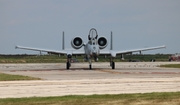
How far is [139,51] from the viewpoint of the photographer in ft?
177

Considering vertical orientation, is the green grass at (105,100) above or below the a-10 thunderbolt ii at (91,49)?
below

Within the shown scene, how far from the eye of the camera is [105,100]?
16719 millimetres

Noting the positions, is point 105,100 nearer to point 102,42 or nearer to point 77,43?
point 77,43

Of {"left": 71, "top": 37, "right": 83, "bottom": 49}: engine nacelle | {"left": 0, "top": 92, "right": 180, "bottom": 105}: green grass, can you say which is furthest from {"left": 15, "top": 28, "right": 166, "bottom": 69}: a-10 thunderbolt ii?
{"left": 0, "top": 92, "right": 180, "bottom": 105}: green grass

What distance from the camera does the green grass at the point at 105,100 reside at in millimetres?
16094

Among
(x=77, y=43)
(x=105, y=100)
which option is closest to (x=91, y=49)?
(x=77, y=43)

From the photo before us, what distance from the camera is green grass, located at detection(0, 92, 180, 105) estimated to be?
1609 cm

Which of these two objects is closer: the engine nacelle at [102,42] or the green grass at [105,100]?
the green grass at [105,100]

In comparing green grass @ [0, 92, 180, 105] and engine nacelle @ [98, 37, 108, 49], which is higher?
engine nacelle @ [98, 37, 108, 49]

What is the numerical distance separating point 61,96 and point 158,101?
4208 millimetres

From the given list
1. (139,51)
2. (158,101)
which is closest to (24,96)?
(158,101)

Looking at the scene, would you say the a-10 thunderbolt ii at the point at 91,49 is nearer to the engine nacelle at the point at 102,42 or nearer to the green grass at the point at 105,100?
the engine nacelle at the point at 102,42

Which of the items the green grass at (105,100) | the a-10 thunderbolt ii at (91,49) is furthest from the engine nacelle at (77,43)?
the green grass at (105,100)

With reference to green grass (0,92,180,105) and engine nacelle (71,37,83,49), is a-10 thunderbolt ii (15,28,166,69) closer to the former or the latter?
engine nacelle (71,37,83,49)
